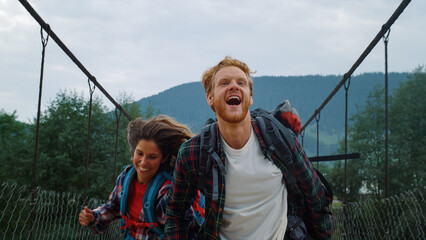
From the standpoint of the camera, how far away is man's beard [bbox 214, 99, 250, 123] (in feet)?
4.64

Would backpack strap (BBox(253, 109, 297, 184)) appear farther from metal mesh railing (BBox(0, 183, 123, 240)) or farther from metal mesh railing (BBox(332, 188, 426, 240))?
metal mesh railing (BBox(0, 183, 123, 240))

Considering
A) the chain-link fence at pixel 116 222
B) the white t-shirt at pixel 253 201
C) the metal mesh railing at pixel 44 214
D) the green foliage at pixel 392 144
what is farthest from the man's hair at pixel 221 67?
the green foliage at pixel 392 144

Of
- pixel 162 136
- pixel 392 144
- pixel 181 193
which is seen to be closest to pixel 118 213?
pixel 162 136

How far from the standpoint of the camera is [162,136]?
195 centimetres

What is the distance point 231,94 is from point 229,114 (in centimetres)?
7

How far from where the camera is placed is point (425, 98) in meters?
25.3

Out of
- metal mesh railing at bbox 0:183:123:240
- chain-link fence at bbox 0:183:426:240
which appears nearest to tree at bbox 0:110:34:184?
metal mesh railing at bbox 0:183:123:240

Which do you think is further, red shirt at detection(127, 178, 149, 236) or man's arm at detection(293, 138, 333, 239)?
red shirt at detection(127, 178, 149, 236)

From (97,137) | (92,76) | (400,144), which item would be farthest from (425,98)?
(92,76)

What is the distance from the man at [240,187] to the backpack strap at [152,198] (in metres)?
0.30

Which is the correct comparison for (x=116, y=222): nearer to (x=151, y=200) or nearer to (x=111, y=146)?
(x=151, y=200)

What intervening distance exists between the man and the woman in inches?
13.0

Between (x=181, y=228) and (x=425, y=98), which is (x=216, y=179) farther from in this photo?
(x=425, y=98)

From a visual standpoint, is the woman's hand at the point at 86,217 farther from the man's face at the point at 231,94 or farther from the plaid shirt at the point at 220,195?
the man's face at the point at 231,94
